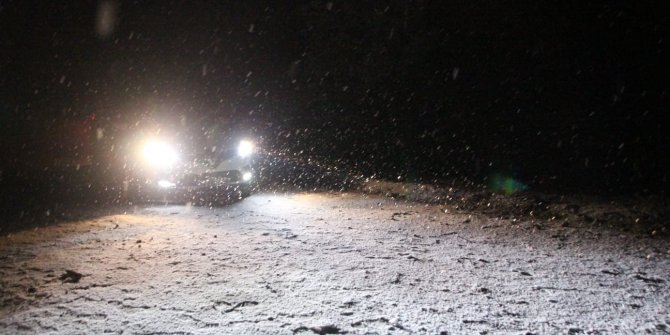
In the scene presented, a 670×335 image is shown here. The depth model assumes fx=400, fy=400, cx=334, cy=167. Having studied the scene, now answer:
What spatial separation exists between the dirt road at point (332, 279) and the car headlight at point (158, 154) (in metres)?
2.21

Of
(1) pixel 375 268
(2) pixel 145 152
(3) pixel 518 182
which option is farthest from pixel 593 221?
(2) pixel 145 152

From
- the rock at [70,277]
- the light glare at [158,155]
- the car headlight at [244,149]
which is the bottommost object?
the rock at [70,277]

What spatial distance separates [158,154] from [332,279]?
6073mm

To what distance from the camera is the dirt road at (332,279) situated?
2.91 meters

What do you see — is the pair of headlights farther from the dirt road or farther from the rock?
the rock

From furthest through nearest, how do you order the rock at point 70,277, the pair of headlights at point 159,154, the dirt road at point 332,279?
the pair of headlights at point 159,154
the rock at point 70,277
the dirt road at point 332,279

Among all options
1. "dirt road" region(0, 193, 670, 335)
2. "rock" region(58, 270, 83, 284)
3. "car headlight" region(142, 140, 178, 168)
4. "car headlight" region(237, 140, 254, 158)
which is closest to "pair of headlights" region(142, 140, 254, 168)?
"car headlight" region(142, 140, 178, 168)

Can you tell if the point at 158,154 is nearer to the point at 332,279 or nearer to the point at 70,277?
the point at 70,277

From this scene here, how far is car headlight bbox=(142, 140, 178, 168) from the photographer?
832 cm

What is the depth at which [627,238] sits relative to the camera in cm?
532

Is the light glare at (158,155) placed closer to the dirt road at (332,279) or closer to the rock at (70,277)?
the dirt road at (332,279)

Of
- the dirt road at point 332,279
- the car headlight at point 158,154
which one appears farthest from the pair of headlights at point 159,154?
the dirt road at point 332,279

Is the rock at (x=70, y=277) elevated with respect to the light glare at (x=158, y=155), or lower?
lower

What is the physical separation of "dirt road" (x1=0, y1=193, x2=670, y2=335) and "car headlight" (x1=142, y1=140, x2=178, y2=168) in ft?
7.26
